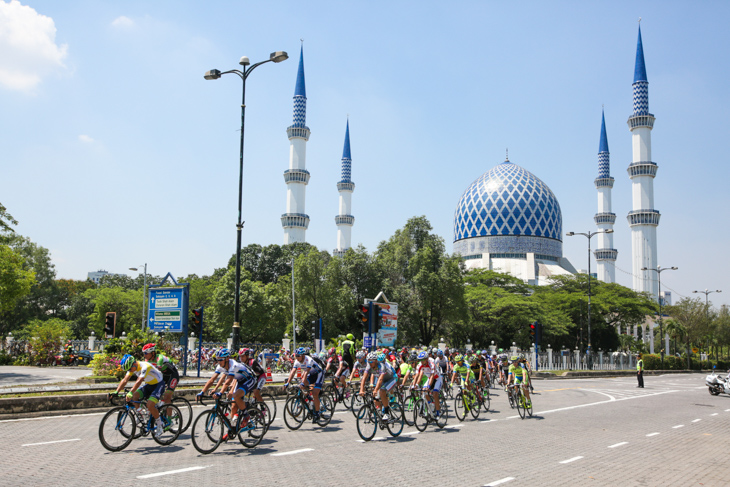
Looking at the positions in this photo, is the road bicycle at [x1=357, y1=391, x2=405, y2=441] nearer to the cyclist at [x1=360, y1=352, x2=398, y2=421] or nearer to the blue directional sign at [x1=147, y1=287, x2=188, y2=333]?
the cyclist at [x1=360, y1=352, x2=398, y2=421]

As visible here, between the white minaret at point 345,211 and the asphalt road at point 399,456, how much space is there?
2719 inches

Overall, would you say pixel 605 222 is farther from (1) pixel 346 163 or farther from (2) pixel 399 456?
(2) pixel 399 456

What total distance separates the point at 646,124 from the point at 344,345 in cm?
6991

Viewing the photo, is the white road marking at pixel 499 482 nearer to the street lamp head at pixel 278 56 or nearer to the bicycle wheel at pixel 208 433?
the bicycle wheel at pixel 208 433

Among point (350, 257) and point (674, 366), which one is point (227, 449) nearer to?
point (350, 257)

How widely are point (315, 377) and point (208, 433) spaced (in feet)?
9.75

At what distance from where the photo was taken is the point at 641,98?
75625 millimetres

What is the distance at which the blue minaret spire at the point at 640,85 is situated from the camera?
7538 centimetres

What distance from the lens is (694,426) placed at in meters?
14.1

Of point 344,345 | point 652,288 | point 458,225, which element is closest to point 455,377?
point 344,345

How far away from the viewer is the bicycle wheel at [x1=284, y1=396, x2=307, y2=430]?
465 inches

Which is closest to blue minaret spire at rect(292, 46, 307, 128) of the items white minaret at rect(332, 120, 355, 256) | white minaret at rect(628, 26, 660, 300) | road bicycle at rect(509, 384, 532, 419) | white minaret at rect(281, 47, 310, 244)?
white minaret at rect(281, 47, 310, 244)

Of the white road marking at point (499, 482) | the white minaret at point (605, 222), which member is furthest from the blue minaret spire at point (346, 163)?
the white road marking at point (499, 482)

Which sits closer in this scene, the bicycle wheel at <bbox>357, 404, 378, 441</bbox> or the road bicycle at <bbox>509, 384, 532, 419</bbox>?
the bicycle wheel at <bbox>357, 404, 378, 441</bbox>
